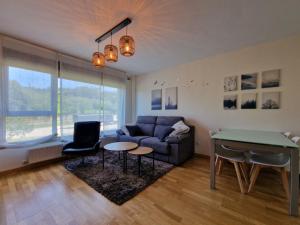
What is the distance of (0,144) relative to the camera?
2.55 m

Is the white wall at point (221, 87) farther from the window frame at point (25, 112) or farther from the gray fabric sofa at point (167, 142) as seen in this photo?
the window frame at point (25, 112)

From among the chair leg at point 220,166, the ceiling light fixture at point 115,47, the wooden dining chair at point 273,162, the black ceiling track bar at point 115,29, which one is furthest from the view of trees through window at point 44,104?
the wooden dining chair at point 273,162

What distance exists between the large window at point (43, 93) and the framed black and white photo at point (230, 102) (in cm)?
339

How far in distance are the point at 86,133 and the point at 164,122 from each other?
6.96 feet

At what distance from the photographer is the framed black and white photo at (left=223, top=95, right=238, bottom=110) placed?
3.16m

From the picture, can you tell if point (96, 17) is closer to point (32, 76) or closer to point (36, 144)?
point (32, 76)

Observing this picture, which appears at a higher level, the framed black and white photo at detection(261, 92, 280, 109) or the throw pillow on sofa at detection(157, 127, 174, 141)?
the framed black and white photo at detection(261, 92, 280, 109)

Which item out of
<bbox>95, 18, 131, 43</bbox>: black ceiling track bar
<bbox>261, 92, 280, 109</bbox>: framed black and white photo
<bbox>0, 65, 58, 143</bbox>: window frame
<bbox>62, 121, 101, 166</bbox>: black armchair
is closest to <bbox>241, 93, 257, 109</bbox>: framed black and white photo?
<bbox>261, 92, 280, 109</bbox>: framed black and white photo

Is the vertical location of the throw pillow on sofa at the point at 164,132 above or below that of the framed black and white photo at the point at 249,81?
below

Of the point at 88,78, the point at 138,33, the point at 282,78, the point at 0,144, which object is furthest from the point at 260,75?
the point at 0,144

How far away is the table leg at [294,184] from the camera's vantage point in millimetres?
1611

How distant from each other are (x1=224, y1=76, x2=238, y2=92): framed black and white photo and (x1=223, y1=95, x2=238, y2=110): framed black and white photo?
17 cm

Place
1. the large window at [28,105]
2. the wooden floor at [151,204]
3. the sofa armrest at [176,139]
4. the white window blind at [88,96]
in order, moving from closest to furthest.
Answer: the wooden floor at [151,204]
the large window at [28,105]
the sofa armrest at [176,139]
the white window blind at [88,96]

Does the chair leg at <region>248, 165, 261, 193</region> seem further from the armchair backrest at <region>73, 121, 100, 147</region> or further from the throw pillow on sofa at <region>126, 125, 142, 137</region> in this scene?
the armchair backrest at <region>73, 121, 100, 147</region>
